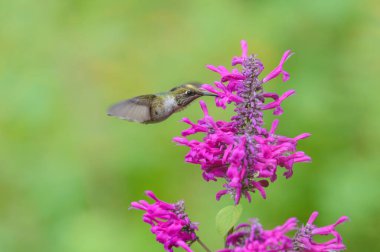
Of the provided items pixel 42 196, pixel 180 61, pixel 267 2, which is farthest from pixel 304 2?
pixel 42 196

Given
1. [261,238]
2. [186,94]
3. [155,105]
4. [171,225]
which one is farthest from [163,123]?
[261,238]

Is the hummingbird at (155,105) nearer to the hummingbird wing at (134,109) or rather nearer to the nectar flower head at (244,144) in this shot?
the hummingbird wing at (134,109)

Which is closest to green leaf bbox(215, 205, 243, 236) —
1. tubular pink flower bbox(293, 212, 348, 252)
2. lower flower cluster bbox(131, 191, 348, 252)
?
lower flower cluster bbox(131, 191, 348, 252)

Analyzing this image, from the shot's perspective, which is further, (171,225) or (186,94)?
(186,94)

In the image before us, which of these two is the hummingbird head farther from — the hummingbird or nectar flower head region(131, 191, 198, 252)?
nectar flower head region(131, 191, 198, 252)

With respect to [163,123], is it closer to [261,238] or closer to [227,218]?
[227,218]

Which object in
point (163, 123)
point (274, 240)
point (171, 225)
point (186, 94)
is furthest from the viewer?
point (163, 123)

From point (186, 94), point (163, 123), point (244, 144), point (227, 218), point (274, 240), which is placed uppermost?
point (163, 123)

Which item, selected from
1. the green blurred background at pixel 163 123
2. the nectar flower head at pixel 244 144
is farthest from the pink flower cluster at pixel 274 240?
the green blurred background at pixel 163 123

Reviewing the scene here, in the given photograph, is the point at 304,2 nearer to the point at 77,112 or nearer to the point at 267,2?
the point at 267,2
